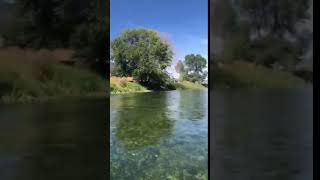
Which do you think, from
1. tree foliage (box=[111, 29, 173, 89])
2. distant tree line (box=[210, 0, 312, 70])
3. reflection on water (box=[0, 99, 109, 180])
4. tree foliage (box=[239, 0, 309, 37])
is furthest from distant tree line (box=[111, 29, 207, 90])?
tree foliage (box=[239, 0, 309, 37])

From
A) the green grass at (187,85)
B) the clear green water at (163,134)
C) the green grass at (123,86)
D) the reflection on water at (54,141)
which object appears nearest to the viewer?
the reflection on water at (54,141)

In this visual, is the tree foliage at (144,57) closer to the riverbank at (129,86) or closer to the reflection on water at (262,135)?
the riverbank at (129,86)

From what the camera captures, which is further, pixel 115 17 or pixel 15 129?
pixel 115 17

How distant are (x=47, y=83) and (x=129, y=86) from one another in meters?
0.59

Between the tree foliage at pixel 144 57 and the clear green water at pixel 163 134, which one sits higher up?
the tree foliage at pixel 144 57

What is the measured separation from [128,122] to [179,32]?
793 millimetres

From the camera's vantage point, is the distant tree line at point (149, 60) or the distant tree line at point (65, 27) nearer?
the distant tree line at point (65, 27)

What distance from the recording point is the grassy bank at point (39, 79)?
218 cm

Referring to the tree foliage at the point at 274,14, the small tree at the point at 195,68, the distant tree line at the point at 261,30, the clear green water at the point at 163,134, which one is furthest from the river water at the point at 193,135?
the tree foliage at the point at 274,14

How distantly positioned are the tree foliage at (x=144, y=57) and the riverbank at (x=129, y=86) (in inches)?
1.5

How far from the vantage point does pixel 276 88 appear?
2.84 meters

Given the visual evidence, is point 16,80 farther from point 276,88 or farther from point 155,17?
point 276,88

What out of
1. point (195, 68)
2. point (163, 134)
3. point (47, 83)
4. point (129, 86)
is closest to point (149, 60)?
point (129, 86)
